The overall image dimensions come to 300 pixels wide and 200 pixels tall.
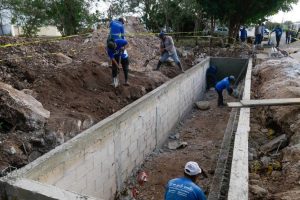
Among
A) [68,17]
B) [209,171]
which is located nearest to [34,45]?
[209,171]

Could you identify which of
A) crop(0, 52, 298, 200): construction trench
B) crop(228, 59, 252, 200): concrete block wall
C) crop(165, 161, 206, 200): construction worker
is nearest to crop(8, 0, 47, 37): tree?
crop(0, 52, 298, 200): construction trench

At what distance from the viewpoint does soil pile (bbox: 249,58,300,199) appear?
499cm

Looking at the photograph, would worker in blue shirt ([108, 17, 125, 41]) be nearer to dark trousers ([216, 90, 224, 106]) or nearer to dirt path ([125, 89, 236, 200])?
dirt path ([125, 89, 236, 200])

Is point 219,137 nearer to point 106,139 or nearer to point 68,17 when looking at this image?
point 106,139

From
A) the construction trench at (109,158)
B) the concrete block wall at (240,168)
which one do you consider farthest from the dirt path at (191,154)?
the concrete block wall at (240,168)

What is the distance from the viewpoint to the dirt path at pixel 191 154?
7.05 m

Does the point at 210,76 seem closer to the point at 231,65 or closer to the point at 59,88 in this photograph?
the point at 231,65

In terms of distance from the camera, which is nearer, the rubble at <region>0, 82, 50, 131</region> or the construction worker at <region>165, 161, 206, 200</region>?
the construction worker at <region>165, 161, 206, 200</region>

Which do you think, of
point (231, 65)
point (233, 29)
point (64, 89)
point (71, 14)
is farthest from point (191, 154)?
point (71, 14)

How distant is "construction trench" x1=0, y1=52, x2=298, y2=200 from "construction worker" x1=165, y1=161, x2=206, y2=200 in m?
0.64

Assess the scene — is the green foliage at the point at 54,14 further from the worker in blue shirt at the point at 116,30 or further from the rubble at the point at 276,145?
the rubble at the point at 276,145

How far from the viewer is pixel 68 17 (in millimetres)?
22953

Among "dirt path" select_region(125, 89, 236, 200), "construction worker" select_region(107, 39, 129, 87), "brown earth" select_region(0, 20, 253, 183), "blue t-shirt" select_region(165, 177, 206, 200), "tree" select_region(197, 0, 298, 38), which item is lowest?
"dirt path" select_region(125, 89, 236, 200)

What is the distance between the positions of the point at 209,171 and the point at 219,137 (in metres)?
2.76
